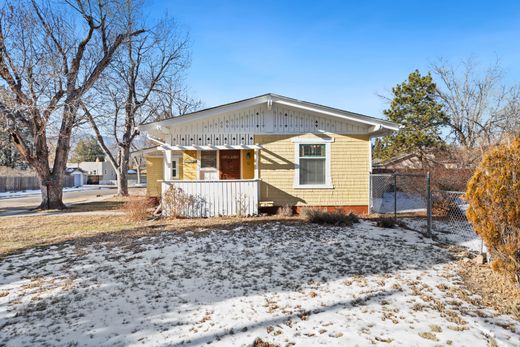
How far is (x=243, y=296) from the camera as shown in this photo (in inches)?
147

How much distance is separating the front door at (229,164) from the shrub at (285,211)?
2014 mm

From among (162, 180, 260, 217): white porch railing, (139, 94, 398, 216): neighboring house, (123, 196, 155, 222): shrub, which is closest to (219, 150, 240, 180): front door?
(139, 94, 398, 216): neighboring house

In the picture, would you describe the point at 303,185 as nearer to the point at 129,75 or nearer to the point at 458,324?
the point at 458,324

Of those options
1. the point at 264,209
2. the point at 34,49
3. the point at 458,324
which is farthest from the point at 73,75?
the point at 458,324

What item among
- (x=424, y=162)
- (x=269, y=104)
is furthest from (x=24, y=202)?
(x=424, y=162)

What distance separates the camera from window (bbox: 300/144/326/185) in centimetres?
1006

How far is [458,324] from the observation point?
306 centimetres

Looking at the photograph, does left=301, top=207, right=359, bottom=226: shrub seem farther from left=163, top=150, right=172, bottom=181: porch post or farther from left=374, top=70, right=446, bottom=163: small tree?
left=374, top=70, right=446, bottom=163: small tree

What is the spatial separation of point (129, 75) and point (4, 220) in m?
12.9

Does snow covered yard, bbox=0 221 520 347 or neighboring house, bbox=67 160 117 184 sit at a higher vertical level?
neighboring house, bbox=67 160 117 184

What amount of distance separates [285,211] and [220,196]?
2161mm

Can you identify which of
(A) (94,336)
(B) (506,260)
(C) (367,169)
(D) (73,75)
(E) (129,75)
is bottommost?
(A) (94,336)

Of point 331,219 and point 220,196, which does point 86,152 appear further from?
point 331,219

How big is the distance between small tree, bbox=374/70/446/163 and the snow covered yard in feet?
57.4
